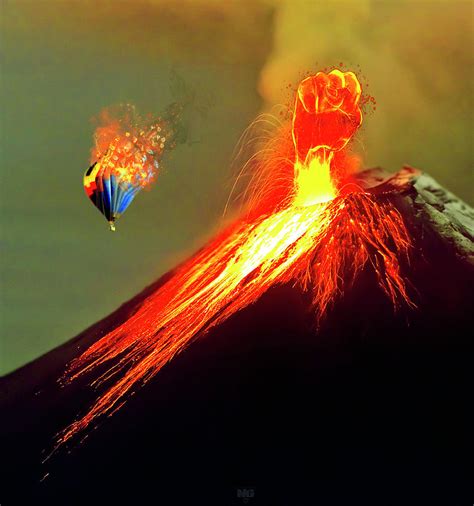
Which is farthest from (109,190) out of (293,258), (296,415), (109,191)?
(296,415)

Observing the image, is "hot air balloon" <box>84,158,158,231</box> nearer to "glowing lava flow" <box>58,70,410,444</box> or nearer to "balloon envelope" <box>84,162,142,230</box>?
"balloon envelope" <box>84,162,142,230</box>

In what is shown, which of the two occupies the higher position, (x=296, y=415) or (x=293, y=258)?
(x=293, y=258)

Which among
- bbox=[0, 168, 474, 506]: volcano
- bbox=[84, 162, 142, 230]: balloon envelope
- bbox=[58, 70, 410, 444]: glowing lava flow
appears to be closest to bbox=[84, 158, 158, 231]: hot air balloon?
bbox=[84, 162, 142, 230]: balloon envelope

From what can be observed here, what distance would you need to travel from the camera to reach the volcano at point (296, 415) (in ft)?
55.7

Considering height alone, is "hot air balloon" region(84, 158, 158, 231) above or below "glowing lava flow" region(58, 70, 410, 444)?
above

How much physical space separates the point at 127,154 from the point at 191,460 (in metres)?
8.80

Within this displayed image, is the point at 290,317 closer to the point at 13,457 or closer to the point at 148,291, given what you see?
the point at 13,457

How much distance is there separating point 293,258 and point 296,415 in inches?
190

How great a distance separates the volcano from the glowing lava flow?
422mm

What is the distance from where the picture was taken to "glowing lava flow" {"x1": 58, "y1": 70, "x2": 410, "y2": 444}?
20891 millimetres

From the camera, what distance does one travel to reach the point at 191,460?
17.7 m

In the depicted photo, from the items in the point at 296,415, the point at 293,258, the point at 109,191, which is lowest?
the point at 296,415

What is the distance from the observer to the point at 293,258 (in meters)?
22.0

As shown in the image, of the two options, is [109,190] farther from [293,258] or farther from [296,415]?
[296,415]
